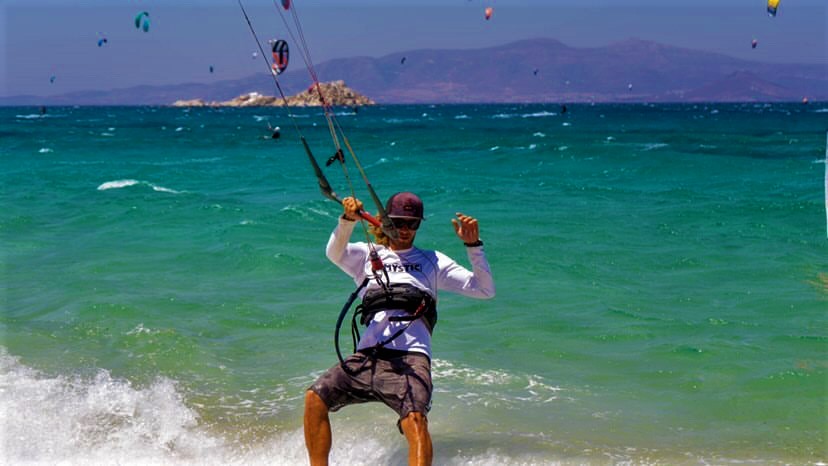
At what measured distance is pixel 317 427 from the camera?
4938 mm

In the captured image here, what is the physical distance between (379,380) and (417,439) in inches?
15.3

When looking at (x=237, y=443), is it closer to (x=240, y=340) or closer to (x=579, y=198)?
(x=240, y=340)

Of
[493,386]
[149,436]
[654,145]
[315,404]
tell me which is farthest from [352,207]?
[654,145]

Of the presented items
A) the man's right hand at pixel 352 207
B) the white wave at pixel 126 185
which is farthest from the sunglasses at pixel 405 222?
the white wave at pixel 126 185

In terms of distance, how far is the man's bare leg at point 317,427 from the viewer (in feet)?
16.2

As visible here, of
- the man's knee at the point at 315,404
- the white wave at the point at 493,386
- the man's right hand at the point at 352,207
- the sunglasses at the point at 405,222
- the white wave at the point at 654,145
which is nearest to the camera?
the man's right hand at the point at 352,207

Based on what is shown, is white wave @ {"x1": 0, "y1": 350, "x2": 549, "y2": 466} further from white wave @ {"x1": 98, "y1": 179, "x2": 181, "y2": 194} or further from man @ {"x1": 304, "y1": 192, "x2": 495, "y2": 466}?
white wave @ {"x1": 98, "y1": 179, "x2": 181, "y2": 194}

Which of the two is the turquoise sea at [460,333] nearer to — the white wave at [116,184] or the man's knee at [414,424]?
the man's knee at [414,424]

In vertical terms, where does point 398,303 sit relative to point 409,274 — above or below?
below

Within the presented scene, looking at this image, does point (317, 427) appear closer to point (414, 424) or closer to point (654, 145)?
point (414, 424)

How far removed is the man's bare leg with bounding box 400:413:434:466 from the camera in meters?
4.67

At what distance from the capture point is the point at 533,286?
39.7ft

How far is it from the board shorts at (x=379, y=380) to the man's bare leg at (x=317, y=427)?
0.12 feet

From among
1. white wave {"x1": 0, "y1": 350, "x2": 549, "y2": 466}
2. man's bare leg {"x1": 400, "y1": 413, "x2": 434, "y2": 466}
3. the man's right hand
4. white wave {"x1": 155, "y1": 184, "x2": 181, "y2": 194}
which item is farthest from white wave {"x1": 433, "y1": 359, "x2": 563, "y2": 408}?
white wave {"x1": 155, "y1": 184, "x2": 181, "y2": 194}
